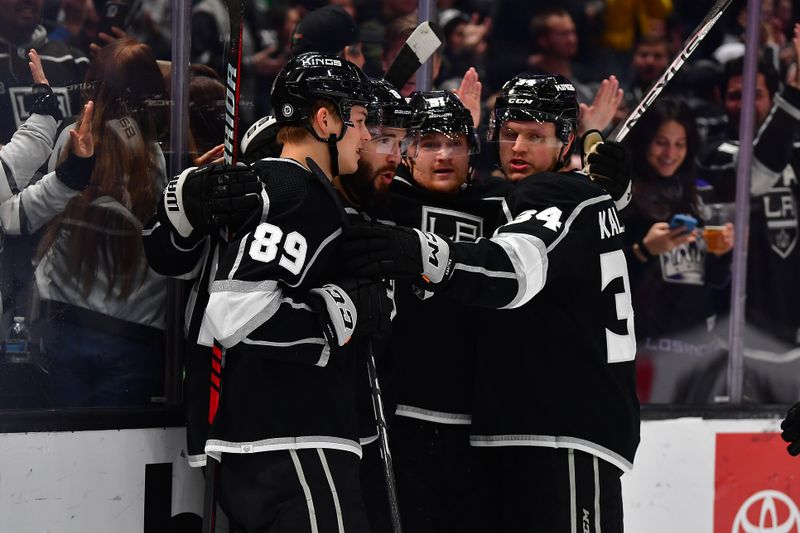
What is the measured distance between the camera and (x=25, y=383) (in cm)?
279

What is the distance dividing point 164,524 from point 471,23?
75.1 inches

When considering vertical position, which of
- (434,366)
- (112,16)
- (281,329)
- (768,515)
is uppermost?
(112,16)

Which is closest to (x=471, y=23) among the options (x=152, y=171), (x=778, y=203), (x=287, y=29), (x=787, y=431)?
(x=287, y=29)

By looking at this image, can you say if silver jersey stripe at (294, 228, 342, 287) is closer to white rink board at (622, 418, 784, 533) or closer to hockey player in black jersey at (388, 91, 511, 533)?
hockey player in black jersey at (388, 91, 511, 533)

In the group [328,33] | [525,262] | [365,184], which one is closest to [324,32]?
[328,33]

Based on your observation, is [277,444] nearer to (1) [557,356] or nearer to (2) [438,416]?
(2) [438,416]

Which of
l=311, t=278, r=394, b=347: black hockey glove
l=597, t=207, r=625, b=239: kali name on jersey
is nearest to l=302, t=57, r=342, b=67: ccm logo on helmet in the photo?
l=311, t=278, r=394, b=347: black hockey glove

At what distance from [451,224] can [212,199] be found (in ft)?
2.34

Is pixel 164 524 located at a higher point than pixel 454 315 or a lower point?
lower

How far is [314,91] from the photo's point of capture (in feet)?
7.95

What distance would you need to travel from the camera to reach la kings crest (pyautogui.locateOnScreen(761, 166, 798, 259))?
13.0 feet

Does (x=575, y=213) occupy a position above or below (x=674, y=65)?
below

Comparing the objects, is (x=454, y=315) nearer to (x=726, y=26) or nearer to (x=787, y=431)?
(x=787, y=431)

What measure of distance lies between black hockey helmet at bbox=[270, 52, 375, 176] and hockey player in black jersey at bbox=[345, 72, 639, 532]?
41 centimetres
